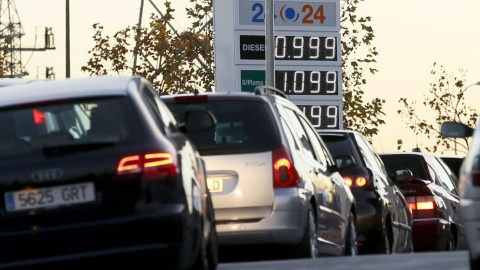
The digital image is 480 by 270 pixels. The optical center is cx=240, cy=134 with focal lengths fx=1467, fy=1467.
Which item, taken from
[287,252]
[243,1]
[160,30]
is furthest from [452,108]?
[287,252]

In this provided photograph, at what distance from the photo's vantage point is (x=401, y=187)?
19188 mm

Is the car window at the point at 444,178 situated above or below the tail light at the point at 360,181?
below

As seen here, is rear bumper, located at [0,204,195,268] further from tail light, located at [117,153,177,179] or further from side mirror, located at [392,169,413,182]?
side mirror, located at [392,169,413,182]

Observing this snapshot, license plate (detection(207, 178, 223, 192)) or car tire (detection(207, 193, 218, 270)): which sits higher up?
license plate (detection(207, 178, 223, 192))

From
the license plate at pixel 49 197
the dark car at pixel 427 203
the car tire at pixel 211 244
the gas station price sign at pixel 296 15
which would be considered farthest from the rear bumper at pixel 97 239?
the gas station price sign at pixel 296 15

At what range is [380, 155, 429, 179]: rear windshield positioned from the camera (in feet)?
65.3

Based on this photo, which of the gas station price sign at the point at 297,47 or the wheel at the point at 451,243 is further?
the gas station price sign at the point at 297,47

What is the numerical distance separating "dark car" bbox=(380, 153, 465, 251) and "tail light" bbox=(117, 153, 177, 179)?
9.36 metres

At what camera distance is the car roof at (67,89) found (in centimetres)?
933

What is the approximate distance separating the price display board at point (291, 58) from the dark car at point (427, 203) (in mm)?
10716

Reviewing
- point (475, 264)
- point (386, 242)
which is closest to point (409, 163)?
point (386, 242)

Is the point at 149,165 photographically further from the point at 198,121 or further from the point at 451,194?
the point at 451,194

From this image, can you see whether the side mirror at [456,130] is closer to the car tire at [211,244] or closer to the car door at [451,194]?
the car tire at [211,244]

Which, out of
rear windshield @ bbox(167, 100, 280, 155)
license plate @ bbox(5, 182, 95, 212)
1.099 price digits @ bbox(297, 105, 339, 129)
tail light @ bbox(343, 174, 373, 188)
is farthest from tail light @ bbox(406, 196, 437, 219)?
1.099 price digits @ bbox(297, 105, 339, 129)
